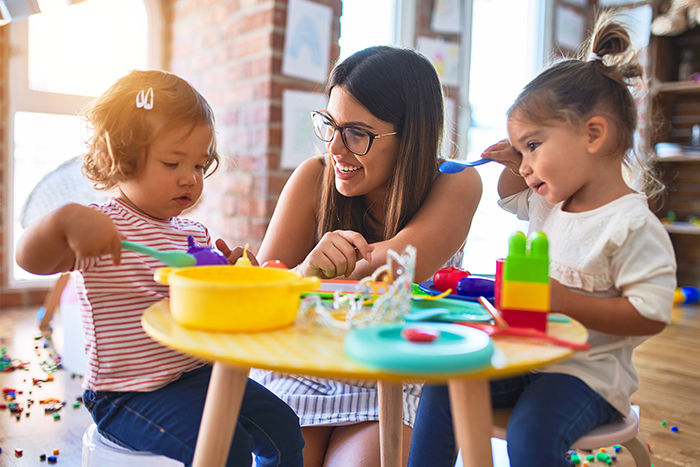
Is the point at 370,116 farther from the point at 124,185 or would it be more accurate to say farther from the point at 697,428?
the point at 697,428

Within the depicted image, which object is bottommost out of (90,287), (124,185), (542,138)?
(90,287)

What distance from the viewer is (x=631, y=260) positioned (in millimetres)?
762

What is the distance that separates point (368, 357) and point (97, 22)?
9.23 feet

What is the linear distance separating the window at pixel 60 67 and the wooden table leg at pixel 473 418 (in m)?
2.34

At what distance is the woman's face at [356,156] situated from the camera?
1117mm

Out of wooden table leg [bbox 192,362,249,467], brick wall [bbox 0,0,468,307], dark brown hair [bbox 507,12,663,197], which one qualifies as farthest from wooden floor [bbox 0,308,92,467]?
dark brown hair [bbox 507,12,663,197]

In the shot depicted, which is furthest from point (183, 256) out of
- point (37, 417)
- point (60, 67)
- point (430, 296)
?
point (60, 67)

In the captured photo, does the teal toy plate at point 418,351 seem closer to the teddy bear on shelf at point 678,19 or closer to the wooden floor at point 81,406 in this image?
the wooden floor at point 81,406

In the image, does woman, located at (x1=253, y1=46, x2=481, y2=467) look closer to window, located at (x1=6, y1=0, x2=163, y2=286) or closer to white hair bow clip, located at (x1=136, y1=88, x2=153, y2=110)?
white hair bow clip, located at (x1=136, y1=88, x2=153, y2=110)

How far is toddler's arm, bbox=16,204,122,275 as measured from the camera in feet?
2.06

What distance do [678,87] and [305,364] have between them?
3916 mm

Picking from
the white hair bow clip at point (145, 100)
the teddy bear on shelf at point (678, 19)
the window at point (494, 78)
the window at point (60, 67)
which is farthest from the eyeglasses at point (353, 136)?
the teddy bear on shelf at point (678, 19)

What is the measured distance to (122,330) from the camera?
0.80 meters

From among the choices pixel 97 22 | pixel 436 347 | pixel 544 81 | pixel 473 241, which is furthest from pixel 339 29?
pixel 436 347
